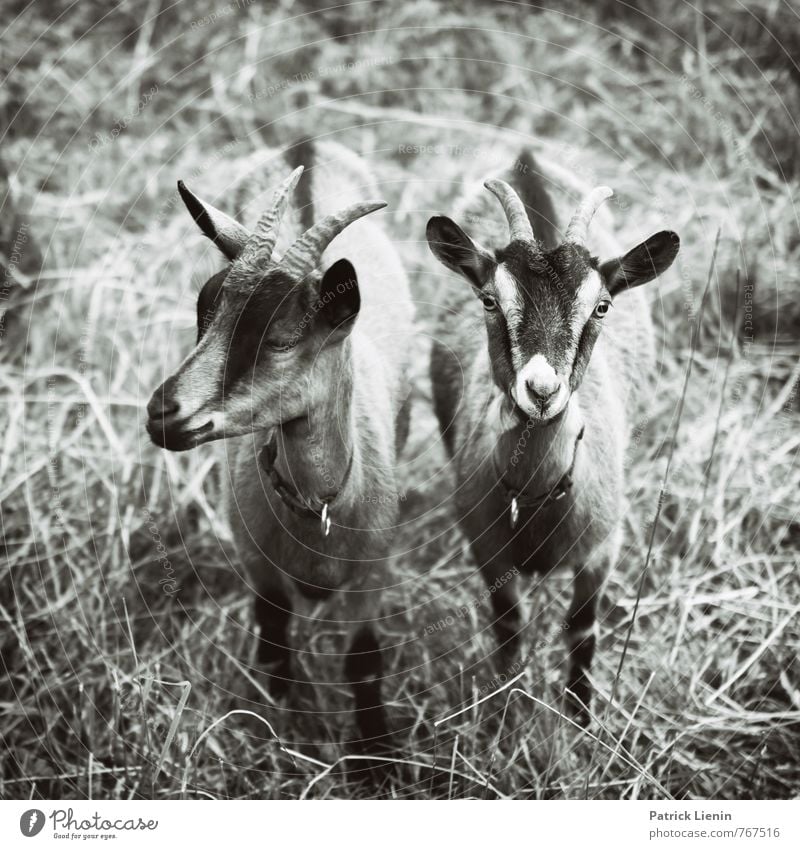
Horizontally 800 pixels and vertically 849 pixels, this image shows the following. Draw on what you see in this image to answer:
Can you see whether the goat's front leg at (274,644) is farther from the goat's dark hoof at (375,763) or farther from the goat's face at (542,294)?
the goat's face at (542,294)

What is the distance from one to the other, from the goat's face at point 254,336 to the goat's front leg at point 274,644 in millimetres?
1477

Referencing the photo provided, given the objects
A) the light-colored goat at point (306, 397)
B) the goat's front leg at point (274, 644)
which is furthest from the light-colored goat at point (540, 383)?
the goat's front leg at point (274, 644)

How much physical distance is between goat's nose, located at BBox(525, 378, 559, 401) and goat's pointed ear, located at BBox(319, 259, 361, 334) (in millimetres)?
680

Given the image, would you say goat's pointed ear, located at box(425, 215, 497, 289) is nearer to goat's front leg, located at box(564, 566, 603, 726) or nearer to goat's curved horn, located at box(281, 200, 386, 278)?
goat's curved horn, located at box(281, 200, 386, 278)

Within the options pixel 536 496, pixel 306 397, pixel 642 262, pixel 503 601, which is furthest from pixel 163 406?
pixel 503 601

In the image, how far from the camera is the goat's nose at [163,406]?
3.14m

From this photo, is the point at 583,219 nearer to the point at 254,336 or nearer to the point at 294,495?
the point at 254,336

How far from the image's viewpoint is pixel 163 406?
3.14 m

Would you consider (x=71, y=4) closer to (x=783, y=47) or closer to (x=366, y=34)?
(x=366, y=34)

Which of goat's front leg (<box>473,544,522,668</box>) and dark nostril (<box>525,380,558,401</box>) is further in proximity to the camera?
goat's front leg (<box>473,544,522,668</box>)

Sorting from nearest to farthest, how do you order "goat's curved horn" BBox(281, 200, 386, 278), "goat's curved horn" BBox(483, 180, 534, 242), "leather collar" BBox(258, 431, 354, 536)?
1. "goat's curved horn" BBox(281, 200, 386, 278)
2. "goat's curved horn" BBox(483, 180, 534, 242)
3. "leather collar" BBox(258, 431, 354, 536)

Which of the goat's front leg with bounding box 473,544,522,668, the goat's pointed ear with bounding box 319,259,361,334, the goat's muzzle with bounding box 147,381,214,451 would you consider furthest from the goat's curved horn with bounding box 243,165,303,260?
the goat's front leg with bounding box 473,544,522,668

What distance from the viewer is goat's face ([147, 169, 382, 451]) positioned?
3178mm

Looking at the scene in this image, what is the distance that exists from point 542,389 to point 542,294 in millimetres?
378
